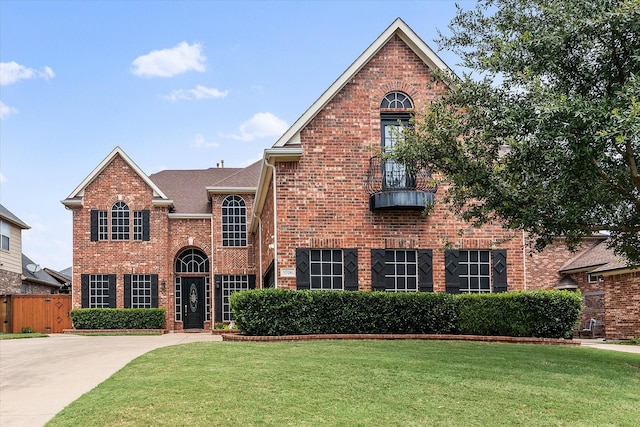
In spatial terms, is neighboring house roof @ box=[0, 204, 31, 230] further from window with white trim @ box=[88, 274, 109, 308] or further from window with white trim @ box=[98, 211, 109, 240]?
window with white trim @ box=[88, 274, 109, 308]

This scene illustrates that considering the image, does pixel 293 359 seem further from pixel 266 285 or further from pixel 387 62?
pixel 266 285

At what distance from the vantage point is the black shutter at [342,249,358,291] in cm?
1788

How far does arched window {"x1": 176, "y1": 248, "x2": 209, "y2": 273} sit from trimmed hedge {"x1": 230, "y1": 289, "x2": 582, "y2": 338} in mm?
14427

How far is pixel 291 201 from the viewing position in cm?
1792

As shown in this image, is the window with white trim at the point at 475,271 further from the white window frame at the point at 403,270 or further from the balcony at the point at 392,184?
the balcony at the point at 392,184

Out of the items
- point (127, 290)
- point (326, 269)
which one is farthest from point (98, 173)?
point (326, 269)

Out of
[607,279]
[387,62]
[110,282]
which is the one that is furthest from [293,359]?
[110,282]

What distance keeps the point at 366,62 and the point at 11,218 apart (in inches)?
865

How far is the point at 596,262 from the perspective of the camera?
2458 centimetres

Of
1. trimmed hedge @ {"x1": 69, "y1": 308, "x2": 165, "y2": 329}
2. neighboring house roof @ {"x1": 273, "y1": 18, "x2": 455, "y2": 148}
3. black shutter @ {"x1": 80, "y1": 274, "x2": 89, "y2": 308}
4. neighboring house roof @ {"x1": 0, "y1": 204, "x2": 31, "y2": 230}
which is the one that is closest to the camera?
neighboring house roof @ {"x1": 273, "y1": 18, "x2": 455, "y2": 148}

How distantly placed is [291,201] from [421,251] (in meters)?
3.68

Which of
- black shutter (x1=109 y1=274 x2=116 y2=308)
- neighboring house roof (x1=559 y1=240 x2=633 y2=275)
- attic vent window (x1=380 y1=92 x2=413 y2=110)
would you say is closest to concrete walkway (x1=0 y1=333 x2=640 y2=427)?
attic vent window (x1=380 y1=92 x2=413 y2=110)

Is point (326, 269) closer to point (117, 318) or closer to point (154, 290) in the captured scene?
point (154, 290)

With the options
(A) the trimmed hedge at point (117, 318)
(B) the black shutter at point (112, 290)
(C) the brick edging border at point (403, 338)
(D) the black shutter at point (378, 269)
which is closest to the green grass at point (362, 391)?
(C) the brick edging border at point (403, 338)
